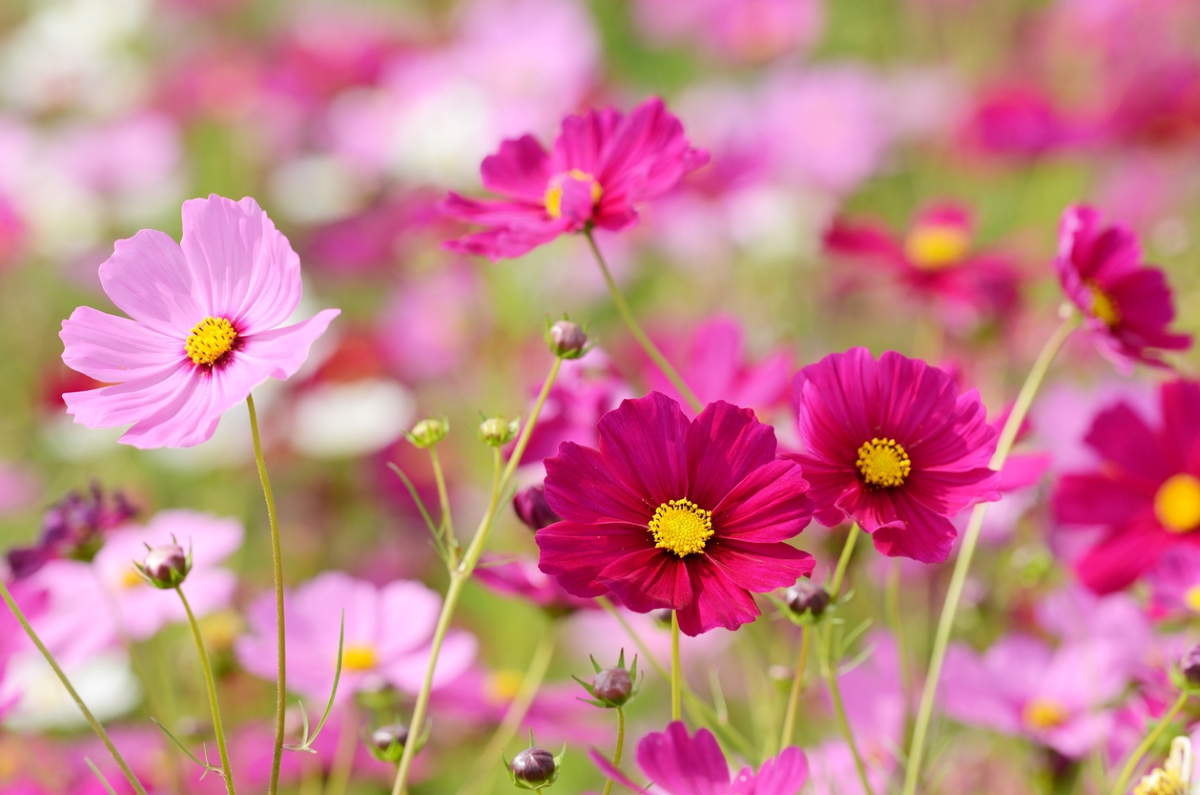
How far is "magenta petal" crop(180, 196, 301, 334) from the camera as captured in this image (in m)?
0.46

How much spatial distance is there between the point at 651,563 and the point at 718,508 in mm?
35

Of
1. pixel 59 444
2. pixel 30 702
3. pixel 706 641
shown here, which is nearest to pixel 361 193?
pixel 59 444

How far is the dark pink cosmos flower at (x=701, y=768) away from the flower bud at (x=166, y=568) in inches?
7.2

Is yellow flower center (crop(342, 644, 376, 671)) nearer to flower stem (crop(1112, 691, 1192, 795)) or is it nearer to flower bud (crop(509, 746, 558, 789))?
flower bud (crop(509, 746, 558, 789))

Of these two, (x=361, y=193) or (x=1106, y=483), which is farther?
(x=361, y=193)

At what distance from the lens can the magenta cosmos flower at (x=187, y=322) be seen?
0.45m

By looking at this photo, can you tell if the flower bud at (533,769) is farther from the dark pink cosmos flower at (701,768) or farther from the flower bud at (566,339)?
the flower bud at (566,339)

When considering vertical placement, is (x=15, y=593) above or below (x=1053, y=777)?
above

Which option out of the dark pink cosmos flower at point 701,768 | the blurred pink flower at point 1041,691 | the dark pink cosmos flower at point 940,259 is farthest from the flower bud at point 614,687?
the dark pink cosmos flower at point 940,259

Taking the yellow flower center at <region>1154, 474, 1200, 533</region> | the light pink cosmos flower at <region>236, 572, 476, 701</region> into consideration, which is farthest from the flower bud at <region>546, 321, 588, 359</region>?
the yellow flower center at <region>1154, 474, 1200, 533</region>

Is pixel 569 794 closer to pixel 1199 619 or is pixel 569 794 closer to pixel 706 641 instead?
pixel 706 641

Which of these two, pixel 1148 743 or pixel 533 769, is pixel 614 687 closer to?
pixel 533 769

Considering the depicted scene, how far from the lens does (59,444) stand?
49.1 inches

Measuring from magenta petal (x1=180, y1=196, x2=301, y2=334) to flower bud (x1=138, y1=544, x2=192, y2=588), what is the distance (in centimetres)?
10
